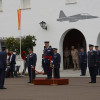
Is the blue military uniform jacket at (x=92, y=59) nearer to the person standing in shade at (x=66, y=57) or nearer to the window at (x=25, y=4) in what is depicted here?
the person standing in shade at (x=66, y=57)

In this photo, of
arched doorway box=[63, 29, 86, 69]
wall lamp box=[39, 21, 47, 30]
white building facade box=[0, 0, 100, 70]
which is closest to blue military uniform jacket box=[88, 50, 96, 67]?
white building facade box=[0, 0, 100, 70]

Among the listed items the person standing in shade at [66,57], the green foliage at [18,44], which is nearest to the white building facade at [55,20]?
the person standing in shade at [66,57]

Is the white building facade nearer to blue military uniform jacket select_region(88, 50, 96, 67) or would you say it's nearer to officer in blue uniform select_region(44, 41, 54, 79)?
blue military uniform jacket select_region(88, 50, 96, 67)

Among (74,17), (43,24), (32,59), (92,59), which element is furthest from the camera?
(43,24)

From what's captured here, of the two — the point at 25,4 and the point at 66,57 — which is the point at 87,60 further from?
the point at 25,4

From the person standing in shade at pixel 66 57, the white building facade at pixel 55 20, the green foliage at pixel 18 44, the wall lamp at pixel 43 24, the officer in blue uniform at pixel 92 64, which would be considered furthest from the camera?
the person standing in shade at pixel 66 57

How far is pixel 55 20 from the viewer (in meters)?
29.2

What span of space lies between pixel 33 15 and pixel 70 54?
13.9 ft

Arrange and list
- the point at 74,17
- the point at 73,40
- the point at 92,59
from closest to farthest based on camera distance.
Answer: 1. the point at 92,59
2. the point at 74,17
3. the point at 73,40

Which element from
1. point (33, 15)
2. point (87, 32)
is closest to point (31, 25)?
point (33, 15)

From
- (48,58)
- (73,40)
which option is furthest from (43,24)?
(48,58)

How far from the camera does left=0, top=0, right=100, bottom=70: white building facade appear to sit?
27.6 m

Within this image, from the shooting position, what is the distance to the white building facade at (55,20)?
2761 cm

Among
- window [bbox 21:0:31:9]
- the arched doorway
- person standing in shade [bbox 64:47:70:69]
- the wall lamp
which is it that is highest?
window [bbox 21:0:31:9]
